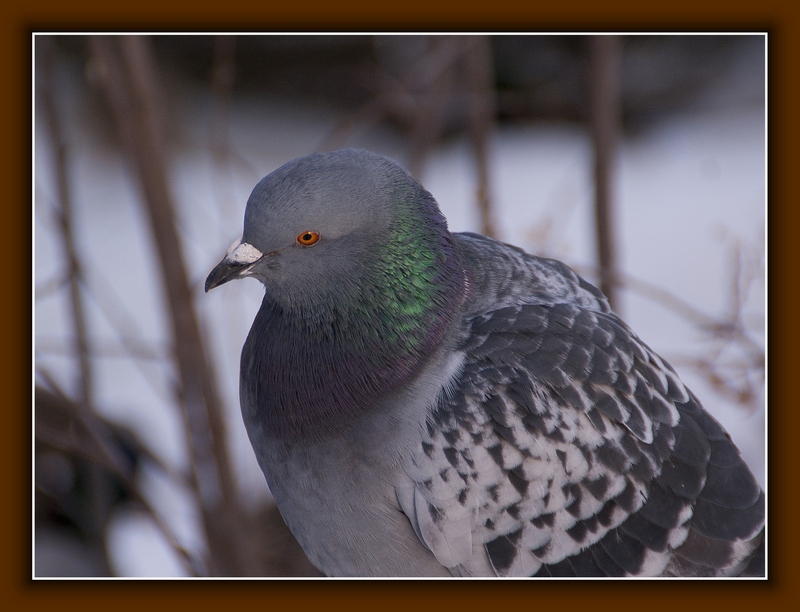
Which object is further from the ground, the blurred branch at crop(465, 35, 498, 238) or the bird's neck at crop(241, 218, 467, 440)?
the blurred branch at crop(465, 35, 498, 238)

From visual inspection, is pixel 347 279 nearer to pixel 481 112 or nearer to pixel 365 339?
pixel 365 339

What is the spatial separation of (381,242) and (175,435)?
366cm

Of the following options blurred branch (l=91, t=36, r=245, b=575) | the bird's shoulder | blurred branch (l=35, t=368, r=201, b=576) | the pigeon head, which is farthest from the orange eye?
blurred branch (l=35, t=368, r=201, b=576)

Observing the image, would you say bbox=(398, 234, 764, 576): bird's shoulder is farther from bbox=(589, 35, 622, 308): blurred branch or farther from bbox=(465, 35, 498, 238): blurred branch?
bbox=(465, 35, 498, 238): blurred branch

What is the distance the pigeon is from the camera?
8.64ft

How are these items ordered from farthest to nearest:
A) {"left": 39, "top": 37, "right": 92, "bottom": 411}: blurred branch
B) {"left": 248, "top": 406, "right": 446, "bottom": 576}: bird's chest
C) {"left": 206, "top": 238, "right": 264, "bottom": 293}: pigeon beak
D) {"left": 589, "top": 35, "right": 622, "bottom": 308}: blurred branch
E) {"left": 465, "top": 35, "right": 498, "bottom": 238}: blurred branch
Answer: {"left": 465, "top": 35, "right": 498, "bottom": 238}: blurred branch → {"left": 589, "top": 35, "right": 622, "bottom": 308}: blurred branch → {"left": 39, "top": 37, "right": 92, "bottom": 411}: blurred branch → {"left": 248, "top": 406, "right": 446, "bottom": 576}: bird's chest → {"left": 206, "top": 238, "right": 264, "bottom": 293}: pigeon beak

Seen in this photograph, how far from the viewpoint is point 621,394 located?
2758 millimetres

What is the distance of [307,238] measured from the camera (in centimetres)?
261

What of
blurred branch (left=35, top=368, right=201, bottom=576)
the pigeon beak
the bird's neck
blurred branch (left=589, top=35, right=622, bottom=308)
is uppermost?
blurred branch (left=589, top=35, right=622, bottom=308)

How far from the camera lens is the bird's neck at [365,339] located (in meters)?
2.71

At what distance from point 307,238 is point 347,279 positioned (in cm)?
21

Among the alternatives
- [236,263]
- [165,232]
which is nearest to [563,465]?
[236,263]

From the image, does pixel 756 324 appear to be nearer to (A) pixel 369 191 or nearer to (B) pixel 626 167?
(A) pixel 369 191

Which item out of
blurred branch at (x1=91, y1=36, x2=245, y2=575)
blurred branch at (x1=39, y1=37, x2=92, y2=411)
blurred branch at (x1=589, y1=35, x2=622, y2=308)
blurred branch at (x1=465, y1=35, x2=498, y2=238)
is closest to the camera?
blurred branch at (x1=91, y1=36, x2=245, y2=575)
